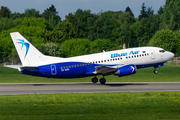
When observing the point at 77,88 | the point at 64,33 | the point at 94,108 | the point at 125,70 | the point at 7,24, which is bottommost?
the point at 94,108

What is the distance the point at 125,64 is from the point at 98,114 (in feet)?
76.2

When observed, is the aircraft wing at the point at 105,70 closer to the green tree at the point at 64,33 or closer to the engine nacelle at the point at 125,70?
the engine nacelle at the point at 125,70

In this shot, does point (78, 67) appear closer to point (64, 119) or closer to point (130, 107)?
point (130, 107)

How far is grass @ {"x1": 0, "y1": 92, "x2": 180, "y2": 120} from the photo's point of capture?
1877 cm

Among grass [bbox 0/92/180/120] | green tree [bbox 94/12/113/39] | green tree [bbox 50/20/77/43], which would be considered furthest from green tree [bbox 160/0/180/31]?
grass [bbox 0/92/180/120]

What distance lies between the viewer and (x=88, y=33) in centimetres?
17475

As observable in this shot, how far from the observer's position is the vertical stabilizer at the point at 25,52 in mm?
39344

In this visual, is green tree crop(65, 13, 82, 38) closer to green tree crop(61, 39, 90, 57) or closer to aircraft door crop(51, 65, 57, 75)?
green tree crop(61, 39, 90, 57)

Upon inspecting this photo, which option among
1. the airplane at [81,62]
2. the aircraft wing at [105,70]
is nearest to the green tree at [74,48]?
the airplane at [81,62]

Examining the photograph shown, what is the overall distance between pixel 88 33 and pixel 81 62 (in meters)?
134

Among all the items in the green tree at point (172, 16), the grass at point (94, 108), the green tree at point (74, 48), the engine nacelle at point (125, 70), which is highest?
the green tree at point (172, 16)

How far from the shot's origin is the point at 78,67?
4094 cm

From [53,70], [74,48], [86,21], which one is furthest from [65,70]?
[86,21]

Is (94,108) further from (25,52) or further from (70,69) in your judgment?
(25,52)
